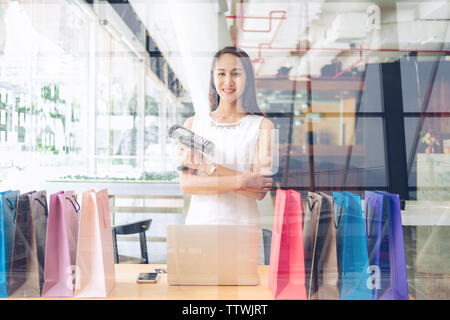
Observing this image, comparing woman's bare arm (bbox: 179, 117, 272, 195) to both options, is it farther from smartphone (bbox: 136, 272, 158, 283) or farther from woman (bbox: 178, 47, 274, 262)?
smartphone (bbox: 136, 272, 158, 283)

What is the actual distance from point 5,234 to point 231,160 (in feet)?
2.78

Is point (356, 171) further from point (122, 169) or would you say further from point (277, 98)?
point (122, 169)

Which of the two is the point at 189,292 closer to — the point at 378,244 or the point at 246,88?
the point at 378,244

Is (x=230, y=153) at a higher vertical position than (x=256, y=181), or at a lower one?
higher

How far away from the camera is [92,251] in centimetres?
106

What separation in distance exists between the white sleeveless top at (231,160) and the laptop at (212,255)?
40 centimetres

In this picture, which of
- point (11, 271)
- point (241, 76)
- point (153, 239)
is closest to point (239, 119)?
point (241, 76)

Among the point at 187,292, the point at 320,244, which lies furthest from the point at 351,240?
the point at 187,292

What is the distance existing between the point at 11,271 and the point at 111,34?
1540 mm

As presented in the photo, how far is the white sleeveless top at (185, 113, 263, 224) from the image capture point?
1.53 m

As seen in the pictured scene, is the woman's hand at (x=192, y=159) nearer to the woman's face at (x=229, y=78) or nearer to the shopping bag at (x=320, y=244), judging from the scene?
the woman's face at (x=229, y=78)

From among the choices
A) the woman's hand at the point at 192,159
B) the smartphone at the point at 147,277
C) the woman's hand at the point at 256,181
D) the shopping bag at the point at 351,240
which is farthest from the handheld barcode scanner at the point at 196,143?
the shopping bag at the point at 351,240

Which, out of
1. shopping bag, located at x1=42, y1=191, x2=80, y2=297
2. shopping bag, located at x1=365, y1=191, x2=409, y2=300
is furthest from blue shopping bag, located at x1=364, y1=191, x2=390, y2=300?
shopping bag, located at x1=42, y1=191, x2=80, y2=297

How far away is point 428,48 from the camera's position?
2.07 m
